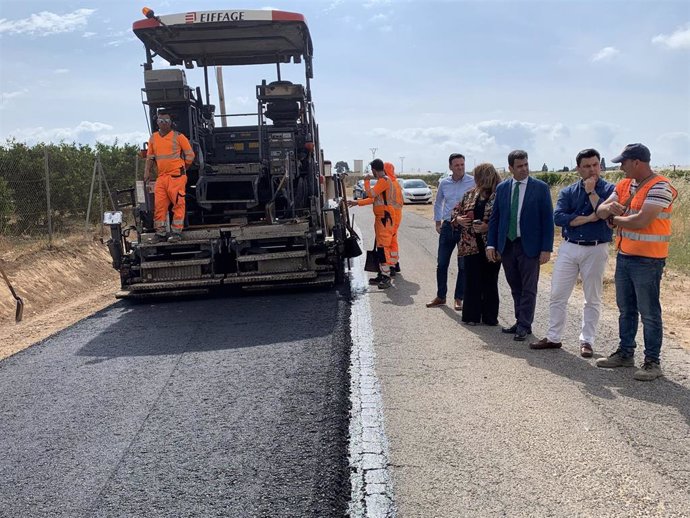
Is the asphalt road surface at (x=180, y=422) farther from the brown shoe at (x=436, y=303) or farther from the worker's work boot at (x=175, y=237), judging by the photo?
the worker's work boot at (x=175, y=237)

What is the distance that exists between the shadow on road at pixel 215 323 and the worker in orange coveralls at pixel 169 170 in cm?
105

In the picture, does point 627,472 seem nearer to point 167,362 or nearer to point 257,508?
point 257,508

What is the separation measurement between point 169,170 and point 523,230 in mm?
4610

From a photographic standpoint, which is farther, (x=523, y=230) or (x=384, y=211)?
(x=384, y=211)

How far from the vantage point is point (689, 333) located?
5.80 meters

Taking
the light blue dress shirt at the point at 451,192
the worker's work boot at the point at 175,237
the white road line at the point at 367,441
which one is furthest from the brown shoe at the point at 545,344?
the worker's work boot at the point at 175,237

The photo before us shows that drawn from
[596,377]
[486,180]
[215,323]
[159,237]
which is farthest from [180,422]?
[159,237]

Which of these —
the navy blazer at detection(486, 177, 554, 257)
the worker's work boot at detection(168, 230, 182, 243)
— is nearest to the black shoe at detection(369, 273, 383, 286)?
the worker's work boot at detection(168, 230, 182, 243)

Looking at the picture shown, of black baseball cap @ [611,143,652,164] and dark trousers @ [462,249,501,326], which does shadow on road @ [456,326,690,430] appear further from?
black baseball cap @ [611,143,652,164]

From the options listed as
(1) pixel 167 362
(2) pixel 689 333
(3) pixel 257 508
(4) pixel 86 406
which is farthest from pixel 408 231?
(3) pixel 257 508

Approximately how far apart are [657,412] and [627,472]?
0.91 metres

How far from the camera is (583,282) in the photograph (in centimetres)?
504

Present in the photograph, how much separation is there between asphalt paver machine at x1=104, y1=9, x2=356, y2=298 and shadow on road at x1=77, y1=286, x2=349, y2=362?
267 mm

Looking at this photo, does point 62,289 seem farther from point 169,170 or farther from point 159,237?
point 169,170
